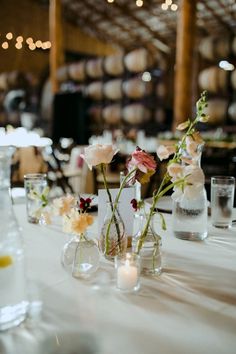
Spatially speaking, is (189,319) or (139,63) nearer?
(189,319)

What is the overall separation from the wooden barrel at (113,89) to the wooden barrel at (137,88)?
231mm

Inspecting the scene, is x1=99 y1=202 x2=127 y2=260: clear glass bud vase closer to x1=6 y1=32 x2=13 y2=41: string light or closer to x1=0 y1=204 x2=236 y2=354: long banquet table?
x1=0 y1=204 x2=236 y2=354: long banquet table

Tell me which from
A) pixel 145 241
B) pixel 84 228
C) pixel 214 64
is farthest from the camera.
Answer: pixel 214 64

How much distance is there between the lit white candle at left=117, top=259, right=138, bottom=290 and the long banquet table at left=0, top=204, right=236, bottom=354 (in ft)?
0.08

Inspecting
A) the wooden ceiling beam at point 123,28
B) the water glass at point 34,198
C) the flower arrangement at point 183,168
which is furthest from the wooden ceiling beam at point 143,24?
the flower arrangement at point 183,168

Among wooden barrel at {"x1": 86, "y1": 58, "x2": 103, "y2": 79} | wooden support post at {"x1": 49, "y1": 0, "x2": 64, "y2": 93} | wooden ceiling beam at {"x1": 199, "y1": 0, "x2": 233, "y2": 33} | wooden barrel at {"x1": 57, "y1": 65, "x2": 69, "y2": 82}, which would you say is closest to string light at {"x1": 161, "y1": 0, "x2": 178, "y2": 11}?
wooden ceiling beam at {"x1": 199, "y1": 0, "x2": 233, "y2": 33}

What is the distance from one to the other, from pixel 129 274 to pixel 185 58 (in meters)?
5.87

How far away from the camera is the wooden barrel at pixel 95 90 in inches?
298

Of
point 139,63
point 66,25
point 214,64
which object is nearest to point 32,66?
point 66,25

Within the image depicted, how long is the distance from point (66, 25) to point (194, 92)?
6.45 metres

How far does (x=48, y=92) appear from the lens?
29.4ft

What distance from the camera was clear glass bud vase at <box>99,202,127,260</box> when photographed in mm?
1082

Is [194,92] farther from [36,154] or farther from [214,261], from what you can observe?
[214,261]

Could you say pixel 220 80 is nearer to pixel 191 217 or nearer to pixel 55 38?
pixel 55 38
